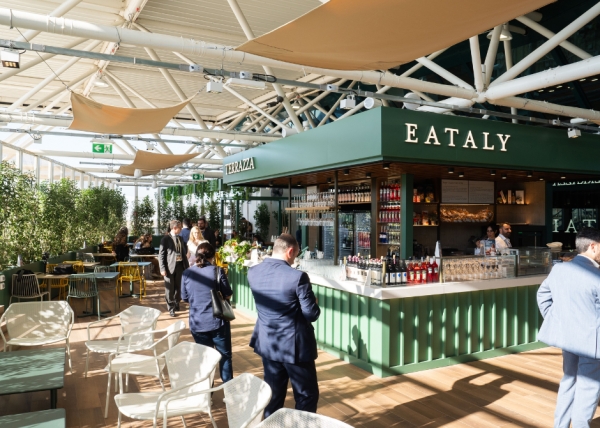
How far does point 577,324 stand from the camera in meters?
3.26

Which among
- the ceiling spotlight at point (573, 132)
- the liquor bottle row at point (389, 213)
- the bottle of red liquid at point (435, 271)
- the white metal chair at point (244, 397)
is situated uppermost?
the ceiling spotlight at point (573, 132)

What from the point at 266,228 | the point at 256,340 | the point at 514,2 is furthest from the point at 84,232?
the point at 514,2

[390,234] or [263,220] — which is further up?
[263,220]

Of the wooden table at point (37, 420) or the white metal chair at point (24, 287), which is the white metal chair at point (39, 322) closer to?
the wooden table at point (37, 420)

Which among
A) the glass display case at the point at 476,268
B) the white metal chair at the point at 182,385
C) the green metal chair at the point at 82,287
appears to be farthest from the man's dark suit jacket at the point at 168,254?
the white metal chair at the point at 182,385

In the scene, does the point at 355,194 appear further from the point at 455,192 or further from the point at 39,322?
the point at 39,322

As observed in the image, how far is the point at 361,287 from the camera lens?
220 inches

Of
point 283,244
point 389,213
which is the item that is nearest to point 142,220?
point 389,213

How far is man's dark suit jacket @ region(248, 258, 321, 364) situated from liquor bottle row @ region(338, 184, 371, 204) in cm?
616

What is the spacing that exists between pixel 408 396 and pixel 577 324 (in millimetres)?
2012

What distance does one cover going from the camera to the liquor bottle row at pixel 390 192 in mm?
8125

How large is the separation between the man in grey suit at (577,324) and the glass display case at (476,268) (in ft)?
7.73

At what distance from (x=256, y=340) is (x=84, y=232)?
13703 millimetres

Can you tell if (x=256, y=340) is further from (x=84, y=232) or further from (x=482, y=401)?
(x=84, y=232)
